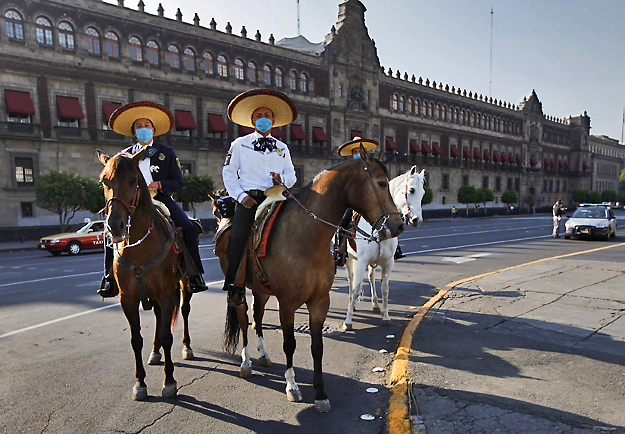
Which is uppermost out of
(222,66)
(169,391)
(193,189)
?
(222,66)

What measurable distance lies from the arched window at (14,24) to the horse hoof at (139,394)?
3302cm

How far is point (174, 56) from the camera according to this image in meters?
33.8

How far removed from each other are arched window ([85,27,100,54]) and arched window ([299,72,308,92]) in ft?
64.6

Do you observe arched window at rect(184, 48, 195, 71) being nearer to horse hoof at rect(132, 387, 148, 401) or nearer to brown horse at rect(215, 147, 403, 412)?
brown horse at rect(215, 147, 403, 412)

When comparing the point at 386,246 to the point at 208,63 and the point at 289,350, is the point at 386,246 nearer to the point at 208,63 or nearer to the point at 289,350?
the point at 289,350

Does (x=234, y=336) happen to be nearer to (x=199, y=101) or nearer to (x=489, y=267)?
(x=489, y=267)

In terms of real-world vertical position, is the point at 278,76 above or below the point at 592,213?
above

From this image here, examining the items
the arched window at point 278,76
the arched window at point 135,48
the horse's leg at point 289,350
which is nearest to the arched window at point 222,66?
the arched window at point 278,76

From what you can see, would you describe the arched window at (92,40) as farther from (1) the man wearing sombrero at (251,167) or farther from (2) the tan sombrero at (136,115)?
(1) the man wearing sombrero at (251,167)

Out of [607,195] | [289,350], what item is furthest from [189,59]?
[607,195]

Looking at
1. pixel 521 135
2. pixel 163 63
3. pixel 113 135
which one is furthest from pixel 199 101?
pixel 521 135

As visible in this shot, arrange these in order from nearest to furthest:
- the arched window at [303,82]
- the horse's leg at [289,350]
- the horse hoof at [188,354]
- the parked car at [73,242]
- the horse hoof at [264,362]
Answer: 1. the horse's leg at [289,350]
2. the horse hoof at [264,362]
3. the horse hoof at [188,354]
4. the parked car at [73,242]
5. the arched window at [303,82]

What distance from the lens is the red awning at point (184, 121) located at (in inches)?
1326

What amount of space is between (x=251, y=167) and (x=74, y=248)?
17729 mm
